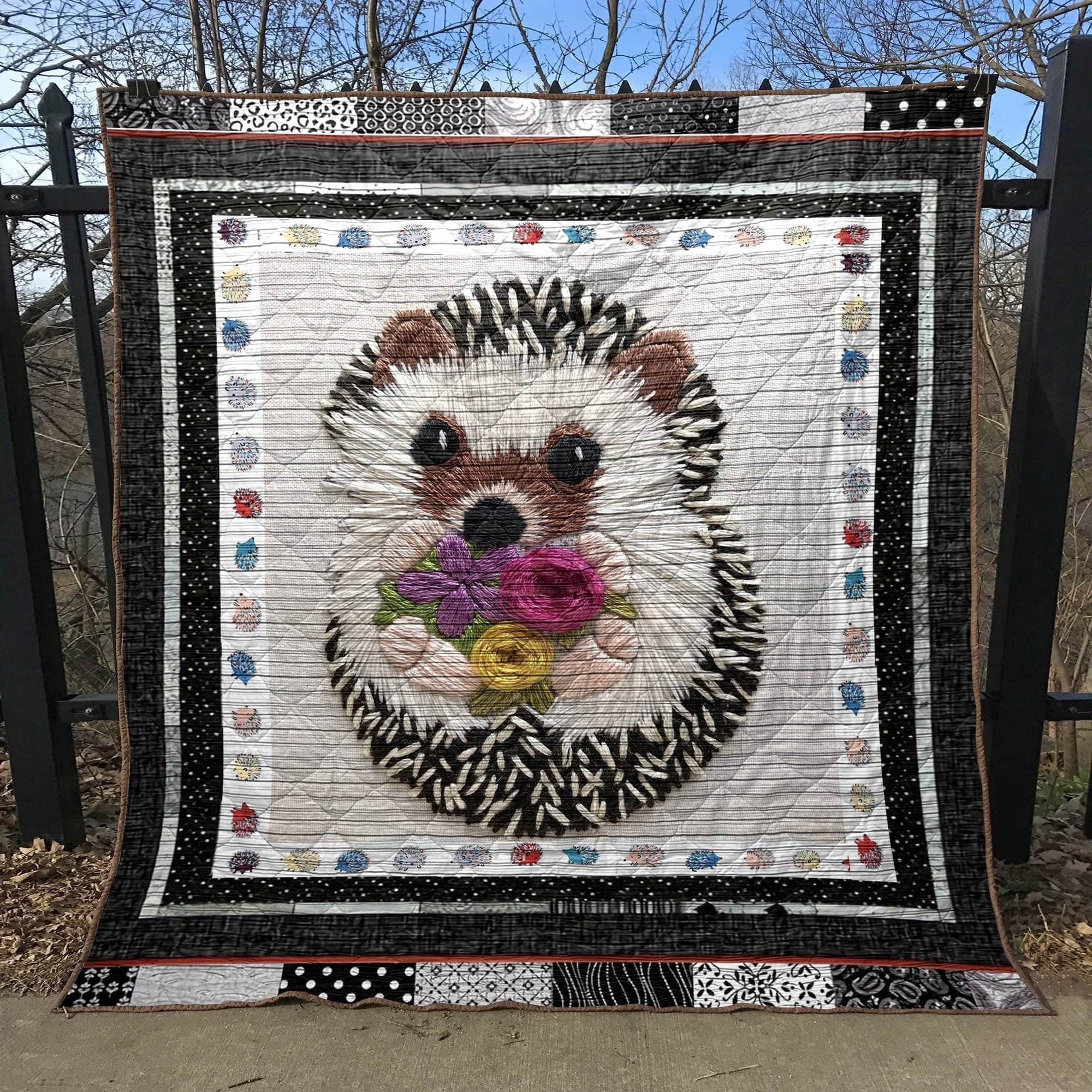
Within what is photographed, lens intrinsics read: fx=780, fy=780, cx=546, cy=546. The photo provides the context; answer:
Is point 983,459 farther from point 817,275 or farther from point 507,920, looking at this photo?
point 507,920

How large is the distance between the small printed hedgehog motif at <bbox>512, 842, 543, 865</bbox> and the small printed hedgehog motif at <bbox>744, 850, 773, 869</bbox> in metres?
0.46

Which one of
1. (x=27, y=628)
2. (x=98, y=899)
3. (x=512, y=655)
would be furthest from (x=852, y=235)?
(x=98, y=899)

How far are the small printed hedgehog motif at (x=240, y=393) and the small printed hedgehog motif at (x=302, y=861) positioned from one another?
1011 mm

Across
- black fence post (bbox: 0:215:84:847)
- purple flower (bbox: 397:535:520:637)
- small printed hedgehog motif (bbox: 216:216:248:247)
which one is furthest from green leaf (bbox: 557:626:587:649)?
black fence post (bbox: 0:215:84:847)

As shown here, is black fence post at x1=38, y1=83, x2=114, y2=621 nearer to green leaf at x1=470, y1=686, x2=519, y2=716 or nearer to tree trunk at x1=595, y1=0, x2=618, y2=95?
green leaf at x1=470, y1=686, x2=519, y2=716

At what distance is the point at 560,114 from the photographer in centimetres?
170

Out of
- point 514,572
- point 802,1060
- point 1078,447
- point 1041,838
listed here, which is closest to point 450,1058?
point 802,1060

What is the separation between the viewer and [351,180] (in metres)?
1.71

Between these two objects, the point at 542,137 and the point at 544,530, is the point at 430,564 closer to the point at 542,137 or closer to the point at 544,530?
the point at 544,530

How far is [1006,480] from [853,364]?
0.53 metres

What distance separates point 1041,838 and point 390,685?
1809mm

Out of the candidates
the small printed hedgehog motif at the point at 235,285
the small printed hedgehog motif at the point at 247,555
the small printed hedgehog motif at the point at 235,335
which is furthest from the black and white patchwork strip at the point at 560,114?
the small printed hedgehog motif at the point at 247,555

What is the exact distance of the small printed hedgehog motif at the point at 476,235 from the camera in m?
1.72

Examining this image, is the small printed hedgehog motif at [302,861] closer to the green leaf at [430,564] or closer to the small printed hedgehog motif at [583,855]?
the small printed hedgehog motif at [583,855]
